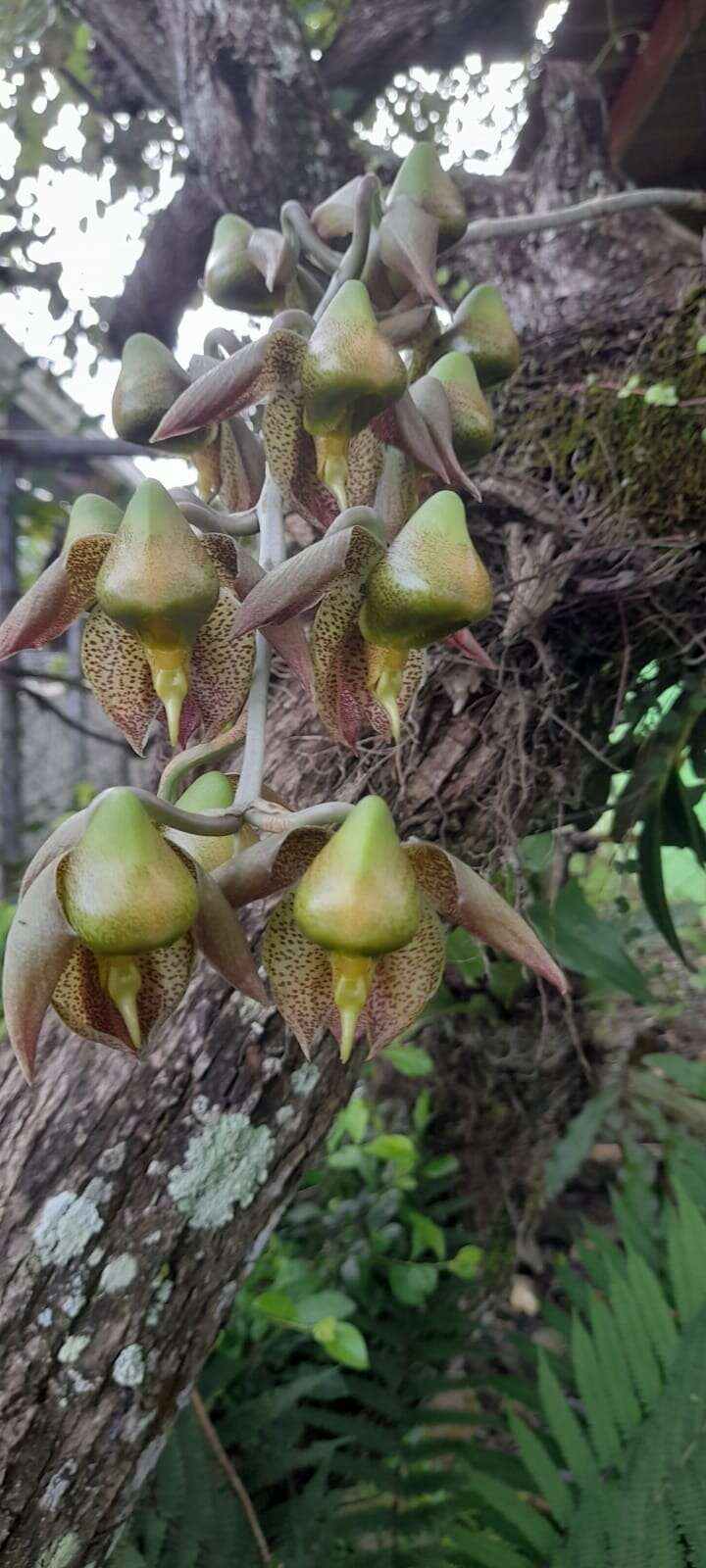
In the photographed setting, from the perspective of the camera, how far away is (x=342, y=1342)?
1.06 metres

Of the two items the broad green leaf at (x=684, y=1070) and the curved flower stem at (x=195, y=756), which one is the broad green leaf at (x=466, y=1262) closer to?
the broad green leaf at (x=684, y=1070)

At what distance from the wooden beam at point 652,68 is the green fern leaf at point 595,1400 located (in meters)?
1.48

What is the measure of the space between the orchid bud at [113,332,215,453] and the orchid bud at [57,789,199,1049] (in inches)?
14.0

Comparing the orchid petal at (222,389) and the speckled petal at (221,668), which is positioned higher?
the orchid petal at (222,389)

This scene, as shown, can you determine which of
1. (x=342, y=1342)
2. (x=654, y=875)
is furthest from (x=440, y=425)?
(x=342, y=1342)

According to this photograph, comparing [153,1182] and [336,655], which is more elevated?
[336,655]

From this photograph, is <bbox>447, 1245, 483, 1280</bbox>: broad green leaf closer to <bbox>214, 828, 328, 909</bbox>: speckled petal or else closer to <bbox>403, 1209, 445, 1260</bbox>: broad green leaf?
<bbox>403, 1209, 445, 1260</bbox>: broad green leaf

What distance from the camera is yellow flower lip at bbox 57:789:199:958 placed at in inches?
14.3

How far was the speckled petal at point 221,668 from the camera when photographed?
54 centimetres

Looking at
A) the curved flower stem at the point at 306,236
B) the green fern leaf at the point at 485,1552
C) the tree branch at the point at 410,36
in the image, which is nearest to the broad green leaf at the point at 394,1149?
the green fern leaf at the point at 485,1552

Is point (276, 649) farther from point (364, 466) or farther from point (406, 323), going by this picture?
point (406, 323)

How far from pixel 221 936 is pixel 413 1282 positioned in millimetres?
1055

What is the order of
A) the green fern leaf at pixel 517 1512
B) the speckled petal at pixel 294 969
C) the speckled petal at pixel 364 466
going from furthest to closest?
the green fern leaf at pixel 517 1512 → the speckled petal at pixel 364 466 → the speckled petal at pixel 294 969

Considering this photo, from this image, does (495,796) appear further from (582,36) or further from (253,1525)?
(582,36)
